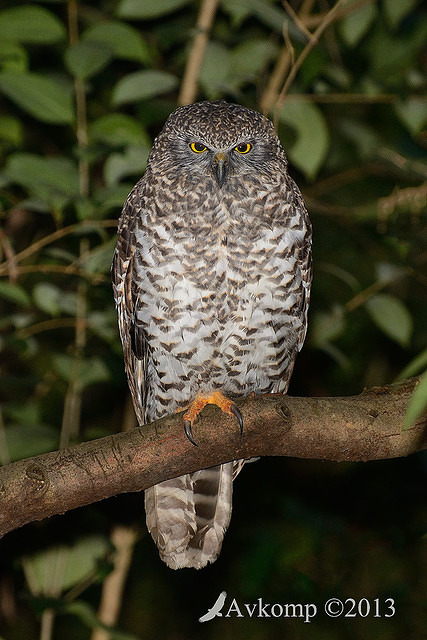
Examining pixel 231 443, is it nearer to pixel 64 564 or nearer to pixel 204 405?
pixel 204 405

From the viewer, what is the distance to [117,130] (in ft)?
10.7

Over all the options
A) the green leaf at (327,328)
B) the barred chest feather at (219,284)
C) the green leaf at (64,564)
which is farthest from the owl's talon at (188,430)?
the green leaf at (327,328)

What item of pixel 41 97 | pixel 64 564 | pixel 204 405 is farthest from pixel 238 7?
pixel 64 564

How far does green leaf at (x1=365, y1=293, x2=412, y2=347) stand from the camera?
3561mm

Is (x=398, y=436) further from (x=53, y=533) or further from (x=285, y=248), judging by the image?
(x=53, y=533)

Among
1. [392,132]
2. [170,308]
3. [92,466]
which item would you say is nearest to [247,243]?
[170,308]

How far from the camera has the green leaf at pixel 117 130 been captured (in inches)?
127

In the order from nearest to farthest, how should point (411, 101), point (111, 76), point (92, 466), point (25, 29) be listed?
point (92, 466), point (25, 29), point (411, 101), point (111, 76)

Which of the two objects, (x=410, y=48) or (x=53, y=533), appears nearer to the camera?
(x=53, y=533)

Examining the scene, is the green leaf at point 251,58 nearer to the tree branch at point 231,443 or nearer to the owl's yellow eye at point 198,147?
the owl's yellow eye at point 198,147

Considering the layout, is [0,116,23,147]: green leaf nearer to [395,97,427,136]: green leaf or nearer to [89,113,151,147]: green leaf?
[89,113,151,147]: green leaf

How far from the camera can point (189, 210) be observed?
296 cm

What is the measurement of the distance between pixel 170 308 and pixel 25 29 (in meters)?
1.25

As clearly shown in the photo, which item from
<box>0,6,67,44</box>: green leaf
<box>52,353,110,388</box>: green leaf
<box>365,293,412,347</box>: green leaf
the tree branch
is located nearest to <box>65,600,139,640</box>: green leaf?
the tree branch
